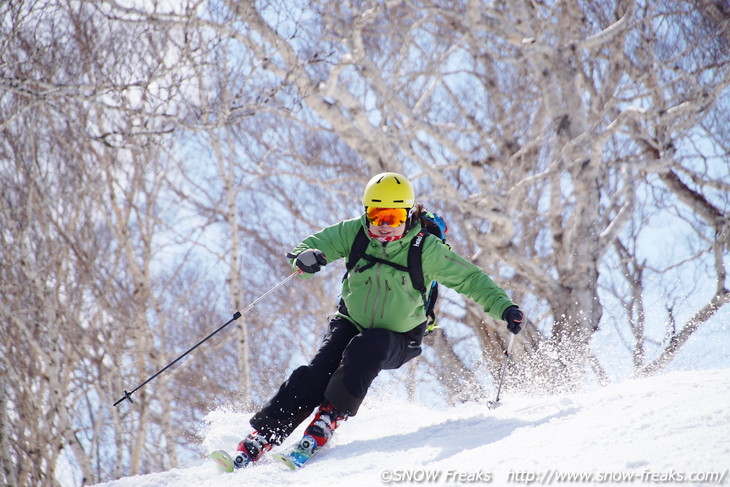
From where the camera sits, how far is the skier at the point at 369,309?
10.4 ft

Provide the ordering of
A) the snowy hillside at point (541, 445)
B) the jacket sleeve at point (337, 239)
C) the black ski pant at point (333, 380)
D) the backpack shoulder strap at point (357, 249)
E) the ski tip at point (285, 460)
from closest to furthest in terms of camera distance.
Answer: the snowy hillside at point (541, 445), the ski tip at point (285, 460), the black ski pant at point (333, 380), the backpack shoulder strap at point (357, 249), the jacket sleeve at point (337, 239)

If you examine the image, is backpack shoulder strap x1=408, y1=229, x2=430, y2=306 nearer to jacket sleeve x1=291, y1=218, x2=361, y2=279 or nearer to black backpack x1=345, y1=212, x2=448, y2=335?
black backpack x1=345, y1=212, x2=448, y2=335

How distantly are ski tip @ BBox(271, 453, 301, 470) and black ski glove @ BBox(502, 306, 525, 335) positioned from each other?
1293mm

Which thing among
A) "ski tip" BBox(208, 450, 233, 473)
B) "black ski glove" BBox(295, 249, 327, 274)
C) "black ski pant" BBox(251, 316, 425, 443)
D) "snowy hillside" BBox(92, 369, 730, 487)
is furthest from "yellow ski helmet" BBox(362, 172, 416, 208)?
"ski tip" BBox(208, 450, 233, 473)

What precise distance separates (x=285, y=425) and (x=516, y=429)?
3.81ft

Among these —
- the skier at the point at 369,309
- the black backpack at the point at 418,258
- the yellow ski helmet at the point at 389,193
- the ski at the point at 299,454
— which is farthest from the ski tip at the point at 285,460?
the yellow ski helmet at the point at 389,193

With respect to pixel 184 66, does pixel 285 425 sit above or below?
below

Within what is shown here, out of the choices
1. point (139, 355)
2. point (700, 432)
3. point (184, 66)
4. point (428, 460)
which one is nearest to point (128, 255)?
point (139, 355)

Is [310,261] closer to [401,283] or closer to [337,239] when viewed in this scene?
[337,239]

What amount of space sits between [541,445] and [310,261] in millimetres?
1534

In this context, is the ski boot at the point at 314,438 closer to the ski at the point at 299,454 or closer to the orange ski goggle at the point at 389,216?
the ski at the point at 299,454

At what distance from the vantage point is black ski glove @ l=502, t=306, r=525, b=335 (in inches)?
126

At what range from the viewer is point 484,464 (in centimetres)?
228

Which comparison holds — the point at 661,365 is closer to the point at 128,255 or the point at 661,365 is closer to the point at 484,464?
the point at 484,464
